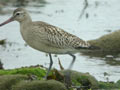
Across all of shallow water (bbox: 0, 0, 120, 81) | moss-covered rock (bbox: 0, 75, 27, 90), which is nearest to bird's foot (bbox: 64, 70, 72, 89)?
moss-covered rock (bbox: 0, 75, 27, 90)

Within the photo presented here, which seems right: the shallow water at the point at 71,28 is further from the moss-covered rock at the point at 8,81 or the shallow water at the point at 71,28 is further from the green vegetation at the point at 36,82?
the moss-covered rock at the point at 8,81

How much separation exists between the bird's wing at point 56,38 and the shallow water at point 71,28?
2.23m

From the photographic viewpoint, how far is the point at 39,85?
9000 mm

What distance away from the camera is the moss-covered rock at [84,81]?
9984mm

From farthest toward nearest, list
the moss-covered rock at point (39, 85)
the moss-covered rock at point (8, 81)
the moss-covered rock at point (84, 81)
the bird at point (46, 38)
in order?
A: the moss-covered rock at point (84, 81), the bird at point (46, 38), the moss-covered rock at point (8, 81), the moss-covered rock at point (39, 85)

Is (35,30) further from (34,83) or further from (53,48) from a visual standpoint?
(34,83)

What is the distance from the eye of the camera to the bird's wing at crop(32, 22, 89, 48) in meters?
9.69

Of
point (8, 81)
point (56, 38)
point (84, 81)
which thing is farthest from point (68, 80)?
point (8, 81)

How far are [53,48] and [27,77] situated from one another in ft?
3.01

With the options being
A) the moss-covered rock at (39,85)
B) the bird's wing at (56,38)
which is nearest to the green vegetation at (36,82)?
the moss-covered rock at (39,85)

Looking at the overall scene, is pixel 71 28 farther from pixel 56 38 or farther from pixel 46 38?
pixel 46 38

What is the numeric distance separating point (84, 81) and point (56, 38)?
1239 millimetres

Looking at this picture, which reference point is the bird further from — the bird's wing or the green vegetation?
the green vegetation

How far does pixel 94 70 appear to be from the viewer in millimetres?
12852
